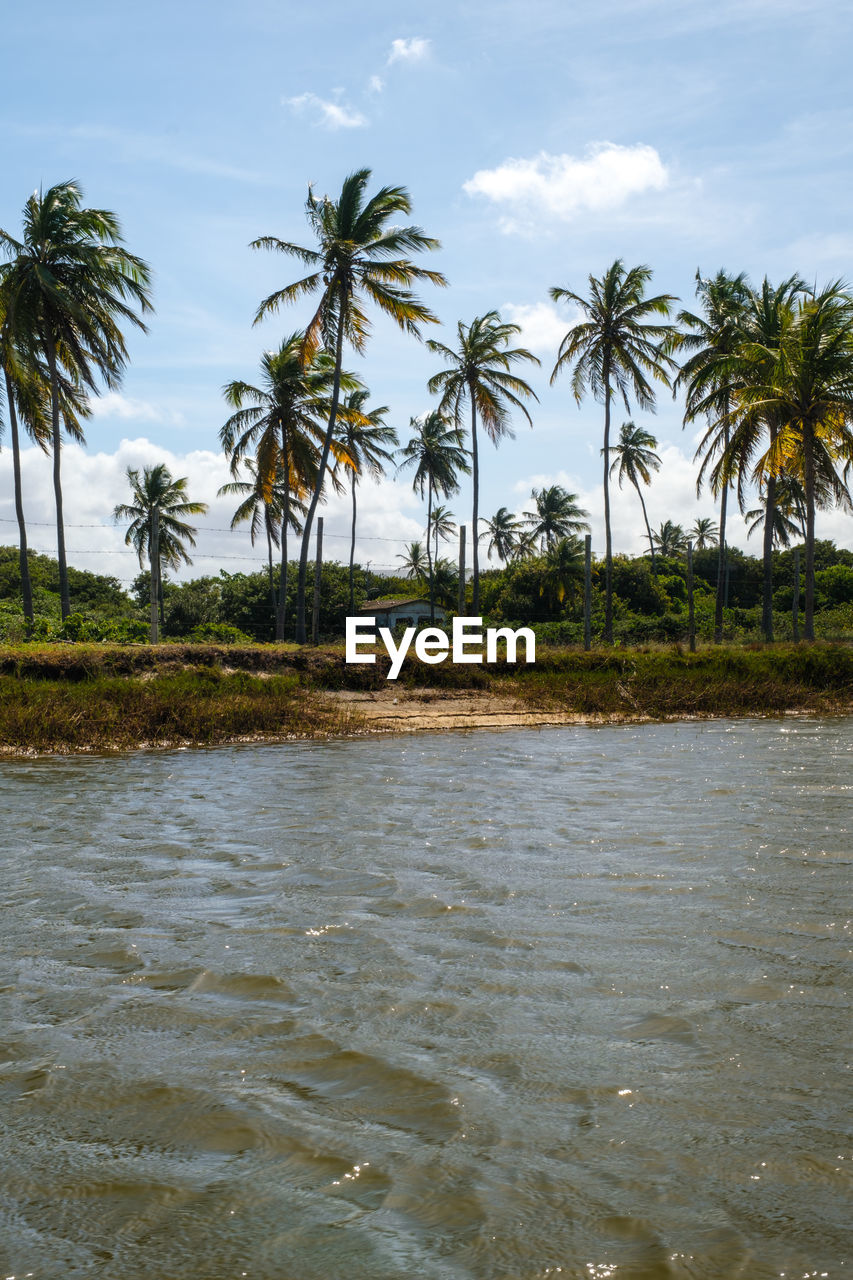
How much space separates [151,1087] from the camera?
2.99m

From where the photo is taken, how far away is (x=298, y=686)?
17000 mm

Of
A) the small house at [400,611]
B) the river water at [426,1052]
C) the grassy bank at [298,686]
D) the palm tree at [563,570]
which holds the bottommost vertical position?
the river water at [426,1052]

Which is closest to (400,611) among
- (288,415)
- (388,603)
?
(388,603)

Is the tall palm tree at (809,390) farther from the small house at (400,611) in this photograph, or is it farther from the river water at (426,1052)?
the small house at (400,611)

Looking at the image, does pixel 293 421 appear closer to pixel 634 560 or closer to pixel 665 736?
pixel 665 736

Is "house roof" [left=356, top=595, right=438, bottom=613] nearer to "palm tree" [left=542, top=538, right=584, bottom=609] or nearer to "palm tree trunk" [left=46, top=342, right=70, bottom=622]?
"palm tree" [left=542, top=538, right=584, bottom=609]

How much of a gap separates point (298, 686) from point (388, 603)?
103 ft

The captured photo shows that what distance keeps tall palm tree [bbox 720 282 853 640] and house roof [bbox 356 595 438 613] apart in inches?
931

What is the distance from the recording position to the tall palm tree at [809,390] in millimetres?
23453

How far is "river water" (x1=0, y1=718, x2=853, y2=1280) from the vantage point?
223 cm

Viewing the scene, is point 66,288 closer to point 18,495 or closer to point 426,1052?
point 18,495

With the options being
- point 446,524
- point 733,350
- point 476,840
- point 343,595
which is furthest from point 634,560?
point 476,840

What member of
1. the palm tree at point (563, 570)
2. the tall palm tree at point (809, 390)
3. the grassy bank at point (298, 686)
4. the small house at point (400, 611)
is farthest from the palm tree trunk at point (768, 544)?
the small house at point (400, 611)

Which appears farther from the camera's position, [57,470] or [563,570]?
[563,570]
